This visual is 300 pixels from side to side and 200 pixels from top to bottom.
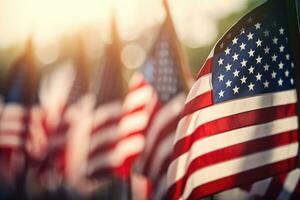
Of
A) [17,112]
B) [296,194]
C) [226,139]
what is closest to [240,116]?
[226,139]

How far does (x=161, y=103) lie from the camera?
112 inches

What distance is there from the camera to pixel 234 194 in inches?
107

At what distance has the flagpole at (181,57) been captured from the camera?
2.86m

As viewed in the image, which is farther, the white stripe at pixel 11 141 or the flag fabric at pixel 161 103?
the white stripe at pixel 11 141

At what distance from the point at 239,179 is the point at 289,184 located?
0.30m

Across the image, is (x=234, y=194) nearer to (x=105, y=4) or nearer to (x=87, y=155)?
(x=87, y=155)

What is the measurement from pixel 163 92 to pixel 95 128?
0.48m

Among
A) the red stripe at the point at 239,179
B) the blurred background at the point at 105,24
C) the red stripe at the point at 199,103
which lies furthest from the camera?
the blurred background at the point at 105,24

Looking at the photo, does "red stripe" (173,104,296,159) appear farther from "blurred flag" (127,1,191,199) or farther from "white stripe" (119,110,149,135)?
"white stripe" (119,110,149,135)

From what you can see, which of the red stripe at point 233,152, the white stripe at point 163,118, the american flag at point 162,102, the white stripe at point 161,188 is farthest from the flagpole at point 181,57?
the white stripe at point 161,188

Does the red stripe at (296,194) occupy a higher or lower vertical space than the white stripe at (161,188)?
lower

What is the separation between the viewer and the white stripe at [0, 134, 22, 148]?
9.82 ft

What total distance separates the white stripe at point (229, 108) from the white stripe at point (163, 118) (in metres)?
0.07

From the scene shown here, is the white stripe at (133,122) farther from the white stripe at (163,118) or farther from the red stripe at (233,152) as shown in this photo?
the red stripe at (233,152)
